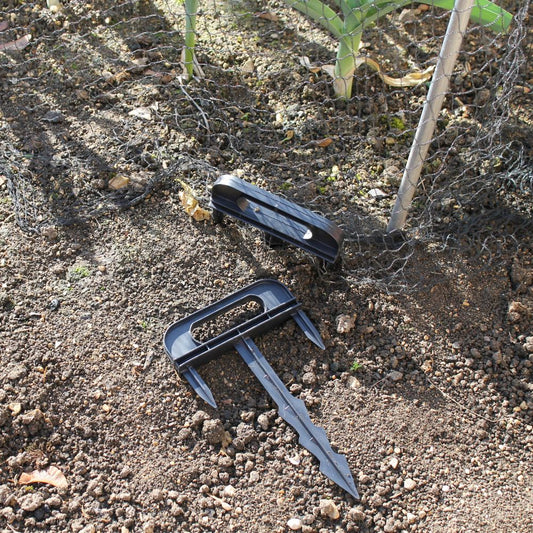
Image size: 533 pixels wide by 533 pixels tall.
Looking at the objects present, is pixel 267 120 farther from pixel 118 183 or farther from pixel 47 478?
pixel 47 478

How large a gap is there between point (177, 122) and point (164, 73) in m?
0.38

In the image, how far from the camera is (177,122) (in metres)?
2.84

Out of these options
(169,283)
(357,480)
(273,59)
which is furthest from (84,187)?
(357,480)

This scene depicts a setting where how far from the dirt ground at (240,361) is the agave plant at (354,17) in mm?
206

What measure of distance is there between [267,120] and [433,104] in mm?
991

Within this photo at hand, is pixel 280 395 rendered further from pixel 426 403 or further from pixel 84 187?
pixel 84 187

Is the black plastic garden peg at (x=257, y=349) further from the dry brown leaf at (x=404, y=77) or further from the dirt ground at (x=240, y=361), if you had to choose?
the dry brown leaf at (x=404, y=77)

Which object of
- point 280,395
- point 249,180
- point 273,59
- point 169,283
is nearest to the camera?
point 280,395

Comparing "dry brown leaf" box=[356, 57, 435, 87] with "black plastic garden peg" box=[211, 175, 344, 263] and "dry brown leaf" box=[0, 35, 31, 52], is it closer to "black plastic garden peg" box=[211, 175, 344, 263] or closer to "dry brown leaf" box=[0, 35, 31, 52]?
"black plastic garden peg" box=[211, 175, 344, 263]

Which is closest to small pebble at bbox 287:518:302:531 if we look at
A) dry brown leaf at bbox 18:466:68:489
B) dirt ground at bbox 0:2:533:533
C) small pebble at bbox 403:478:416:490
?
dirt ground at bbox 0:2:533:533

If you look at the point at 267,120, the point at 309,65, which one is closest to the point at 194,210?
the point at 267,120

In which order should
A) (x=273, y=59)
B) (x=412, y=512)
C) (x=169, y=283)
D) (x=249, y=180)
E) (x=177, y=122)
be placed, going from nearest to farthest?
(x=412, y=512) < (x=169, y=283) < (x=249, y=180) < (x=177, y=122) < (x=273, y=59)

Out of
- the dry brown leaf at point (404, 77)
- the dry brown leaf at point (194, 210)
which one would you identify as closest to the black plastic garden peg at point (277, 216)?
the dry brown leaf at point (194, 210)

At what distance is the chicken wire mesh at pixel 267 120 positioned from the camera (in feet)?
8.32
